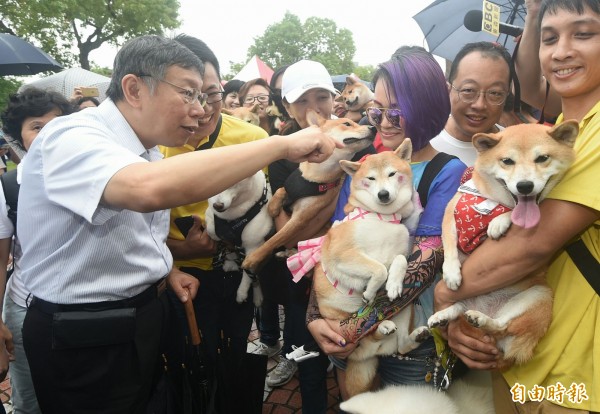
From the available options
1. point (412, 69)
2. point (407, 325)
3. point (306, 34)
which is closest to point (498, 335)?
point (407, 325)

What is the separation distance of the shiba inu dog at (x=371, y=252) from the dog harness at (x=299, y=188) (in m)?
0.53

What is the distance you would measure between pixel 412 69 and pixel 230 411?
246cm

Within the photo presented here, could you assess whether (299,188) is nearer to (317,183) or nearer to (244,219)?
(317,183)

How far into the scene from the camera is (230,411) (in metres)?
2.43

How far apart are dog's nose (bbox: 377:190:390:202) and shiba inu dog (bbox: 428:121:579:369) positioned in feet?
1.03

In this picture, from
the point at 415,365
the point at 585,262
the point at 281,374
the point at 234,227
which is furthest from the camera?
the point at 281,374

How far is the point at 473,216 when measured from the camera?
5.66 feet

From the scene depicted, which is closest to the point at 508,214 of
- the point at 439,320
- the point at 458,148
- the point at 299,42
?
the point at 439,320

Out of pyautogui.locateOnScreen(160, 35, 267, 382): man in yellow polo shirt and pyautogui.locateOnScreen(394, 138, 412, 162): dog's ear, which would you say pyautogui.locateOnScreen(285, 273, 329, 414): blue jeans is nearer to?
pyautogui.locateOnScreen(160, 35, 267, 382): man in yellow polo shirt

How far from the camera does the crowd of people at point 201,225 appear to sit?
4.78 feet

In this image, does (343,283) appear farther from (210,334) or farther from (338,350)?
(210,334)

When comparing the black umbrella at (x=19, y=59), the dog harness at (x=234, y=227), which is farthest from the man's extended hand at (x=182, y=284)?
the black umbrella at (x=19, y=59)

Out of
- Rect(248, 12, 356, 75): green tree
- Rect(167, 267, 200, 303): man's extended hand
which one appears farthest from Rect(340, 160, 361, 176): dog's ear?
Rect(248, 12, 356, 75): green tree

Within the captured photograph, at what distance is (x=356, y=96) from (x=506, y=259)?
4327 mm
